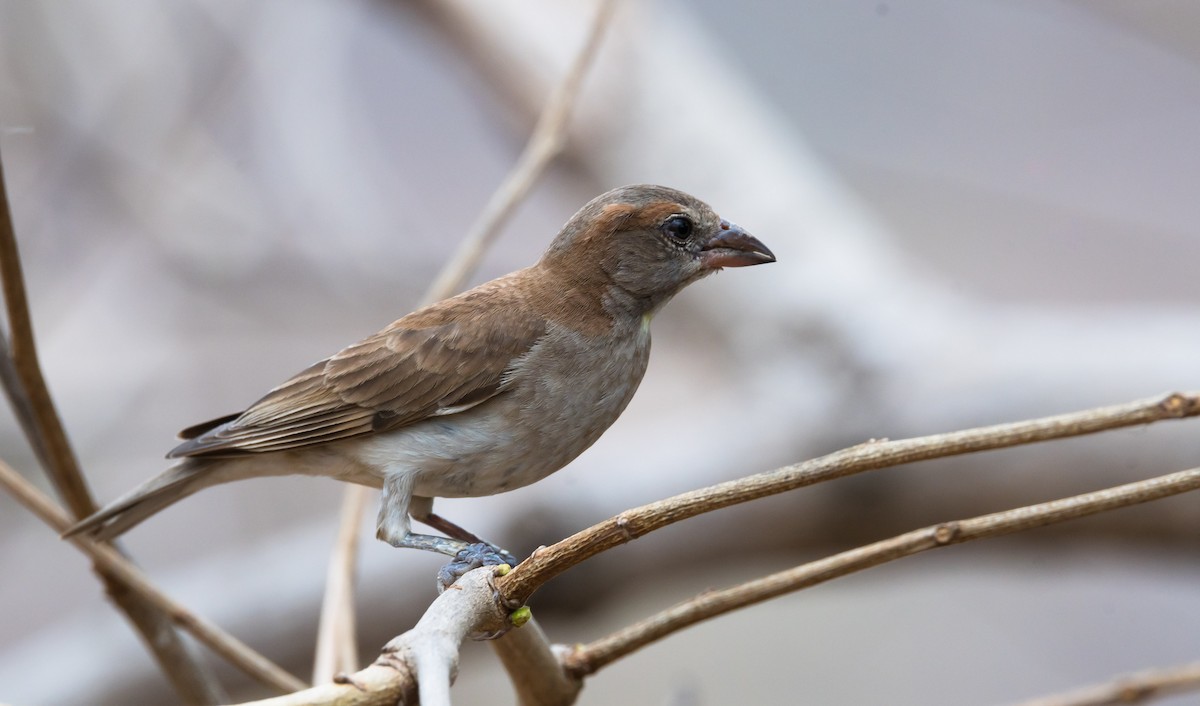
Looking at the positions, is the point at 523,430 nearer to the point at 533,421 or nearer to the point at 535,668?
the point at 533,421

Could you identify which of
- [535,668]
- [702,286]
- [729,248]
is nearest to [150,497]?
[535,668]

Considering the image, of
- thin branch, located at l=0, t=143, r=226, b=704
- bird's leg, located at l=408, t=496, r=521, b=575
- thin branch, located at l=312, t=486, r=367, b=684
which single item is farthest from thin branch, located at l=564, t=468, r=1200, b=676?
thin branch, located at l=0, t=143, r=226, b=704

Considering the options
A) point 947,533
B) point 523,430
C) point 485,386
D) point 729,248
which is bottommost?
point 947,533

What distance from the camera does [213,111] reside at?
6977 mm

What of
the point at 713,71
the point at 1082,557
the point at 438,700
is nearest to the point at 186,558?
the point at 713,71

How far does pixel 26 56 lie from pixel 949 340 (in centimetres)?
536

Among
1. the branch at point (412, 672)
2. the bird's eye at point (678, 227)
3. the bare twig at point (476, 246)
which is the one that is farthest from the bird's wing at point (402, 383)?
the branch at point (412, 672)

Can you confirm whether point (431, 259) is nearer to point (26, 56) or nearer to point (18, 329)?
point (26, 56)

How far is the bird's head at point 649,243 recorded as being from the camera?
9.78 feet

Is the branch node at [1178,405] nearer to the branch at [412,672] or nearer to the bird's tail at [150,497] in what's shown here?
the branch at [412,672]

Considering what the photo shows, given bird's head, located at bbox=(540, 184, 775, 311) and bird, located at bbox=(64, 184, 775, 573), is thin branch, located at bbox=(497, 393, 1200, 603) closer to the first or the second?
bird, located at bbox=(64, 184, 775, 573)

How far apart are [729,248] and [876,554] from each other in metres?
1.29

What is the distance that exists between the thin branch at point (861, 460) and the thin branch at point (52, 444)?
127 cm

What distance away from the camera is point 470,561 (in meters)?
2.58
